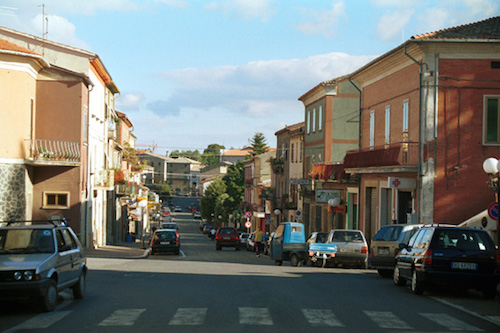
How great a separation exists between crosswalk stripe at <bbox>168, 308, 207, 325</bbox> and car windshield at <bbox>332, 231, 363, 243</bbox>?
48.2ft

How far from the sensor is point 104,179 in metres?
42.0

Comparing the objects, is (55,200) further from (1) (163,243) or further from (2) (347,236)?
(2) (347,236)

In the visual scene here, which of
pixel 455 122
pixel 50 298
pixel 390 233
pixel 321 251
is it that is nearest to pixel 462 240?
pixel 390 233

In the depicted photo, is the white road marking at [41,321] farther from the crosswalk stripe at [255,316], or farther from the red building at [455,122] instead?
the red building at [455,122]

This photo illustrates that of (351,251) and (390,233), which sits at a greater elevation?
(390,233)

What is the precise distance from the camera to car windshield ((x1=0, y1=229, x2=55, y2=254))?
12.3 m

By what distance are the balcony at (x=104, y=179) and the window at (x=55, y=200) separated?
6.66 meters

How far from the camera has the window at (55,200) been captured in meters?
33.2

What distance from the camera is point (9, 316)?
11367 mm

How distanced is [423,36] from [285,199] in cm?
3657

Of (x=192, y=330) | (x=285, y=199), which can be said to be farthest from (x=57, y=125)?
(x=285, y=199)

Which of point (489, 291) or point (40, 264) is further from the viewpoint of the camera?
point (489, 291)

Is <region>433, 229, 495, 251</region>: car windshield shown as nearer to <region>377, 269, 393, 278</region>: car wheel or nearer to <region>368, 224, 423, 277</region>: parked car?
<region>368, 224, 423, 277</region>: parked car

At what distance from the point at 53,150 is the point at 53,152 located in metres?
0.25
